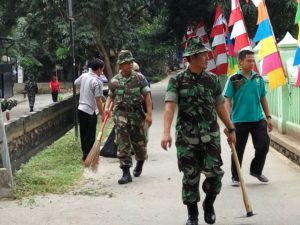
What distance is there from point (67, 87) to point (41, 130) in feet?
109

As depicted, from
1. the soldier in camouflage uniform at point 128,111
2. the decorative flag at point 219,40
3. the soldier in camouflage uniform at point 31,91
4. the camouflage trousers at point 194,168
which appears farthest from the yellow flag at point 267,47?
the soldier in camouflage uniform at point 31,91

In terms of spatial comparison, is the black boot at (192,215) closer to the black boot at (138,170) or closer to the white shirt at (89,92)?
the black boot at (138,170)

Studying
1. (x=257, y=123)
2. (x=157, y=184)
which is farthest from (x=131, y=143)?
(x=257, y=123)

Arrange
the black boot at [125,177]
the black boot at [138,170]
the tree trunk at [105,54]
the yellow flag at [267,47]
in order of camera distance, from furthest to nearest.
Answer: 1. the tree trunk at [105,54]
2. the yellow flag at [267,47]
3. the black boot at [138,170]
4. the black boot at [125,177]

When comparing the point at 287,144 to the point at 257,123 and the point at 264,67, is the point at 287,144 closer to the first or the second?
the point at 264,67

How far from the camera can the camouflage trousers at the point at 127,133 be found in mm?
8047

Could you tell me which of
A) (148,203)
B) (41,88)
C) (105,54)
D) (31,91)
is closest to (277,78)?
(148,203)

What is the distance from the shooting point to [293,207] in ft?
20.5

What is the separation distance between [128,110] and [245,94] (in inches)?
68.9

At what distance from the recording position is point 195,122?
5.46 metres

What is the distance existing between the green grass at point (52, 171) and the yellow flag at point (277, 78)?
141 inches

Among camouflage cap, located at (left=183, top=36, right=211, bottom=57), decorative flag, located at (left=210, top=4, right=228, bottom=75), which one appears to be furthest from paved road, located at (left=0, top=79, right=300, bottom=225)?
decorative flag, located at (left=210, top=4, right=228, bottom=75)

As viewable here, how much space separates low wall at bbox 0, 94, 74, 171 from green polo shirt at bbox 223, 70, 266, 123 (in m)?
3.36

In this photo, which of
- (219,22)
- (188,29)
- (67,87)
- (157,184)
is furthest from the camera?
(67,87)
